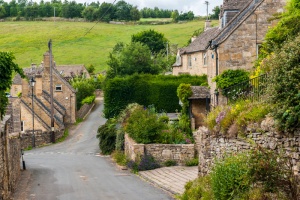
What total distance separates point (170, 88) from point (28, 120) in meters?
16.1

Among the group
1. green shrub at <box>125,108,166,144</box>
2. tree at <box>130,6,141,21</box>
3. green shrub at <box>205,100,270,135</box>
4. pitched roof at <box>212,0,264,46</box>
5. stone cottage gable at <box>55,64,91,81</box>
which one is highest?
tree at <box>130,6,141,21</box>

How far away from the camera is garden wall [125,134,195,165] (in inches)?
1315

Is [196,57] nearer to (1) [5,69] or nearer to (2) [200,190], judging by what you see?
(1) [5,69]

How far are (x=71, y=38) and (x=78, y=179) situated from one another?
10869cm

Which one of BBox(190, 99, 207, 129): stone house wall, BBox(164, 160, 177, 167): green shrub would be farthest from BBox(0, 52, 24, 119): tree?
BBox(190, 99, 207, 129): stone house wall

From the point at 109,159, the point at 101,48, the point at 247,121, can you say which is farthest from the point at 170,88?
the point at 101,48

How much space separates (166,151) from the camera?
1329 inches

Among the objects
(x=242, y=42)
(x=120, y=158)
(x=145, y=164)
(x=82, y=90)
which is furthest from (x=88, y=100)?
(x=145, y=164)

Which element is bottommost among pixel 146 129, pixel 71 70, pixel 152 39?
pixel 146 129

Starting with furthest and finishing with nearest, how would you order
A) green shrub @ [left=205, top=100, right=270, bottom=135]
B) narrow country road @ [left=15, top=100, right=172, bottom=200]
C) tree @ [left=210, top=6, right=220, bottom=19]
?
tree @ [left=210, top=6, right=220, bottom=19]
narrow country road @ [left=15, top=100, right=172, bottom=200]
green shrub @ [left=205, top=100, right=270, bottom=135]

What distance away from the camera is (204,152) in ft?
69.1

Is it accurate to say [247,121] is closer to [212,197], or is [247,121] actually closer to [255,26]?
[212,197]

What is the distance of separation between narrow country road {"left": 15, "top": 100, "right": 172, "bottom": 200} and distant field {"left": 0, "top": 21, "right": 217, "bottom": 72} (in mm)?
66925

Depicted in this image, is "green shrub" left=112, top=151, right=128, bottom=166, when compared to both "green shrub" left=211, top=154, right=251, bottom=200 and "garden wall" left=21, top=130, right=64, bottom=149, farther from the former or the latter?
"green shrub" left=211, top=154, right=251, bottom=200
